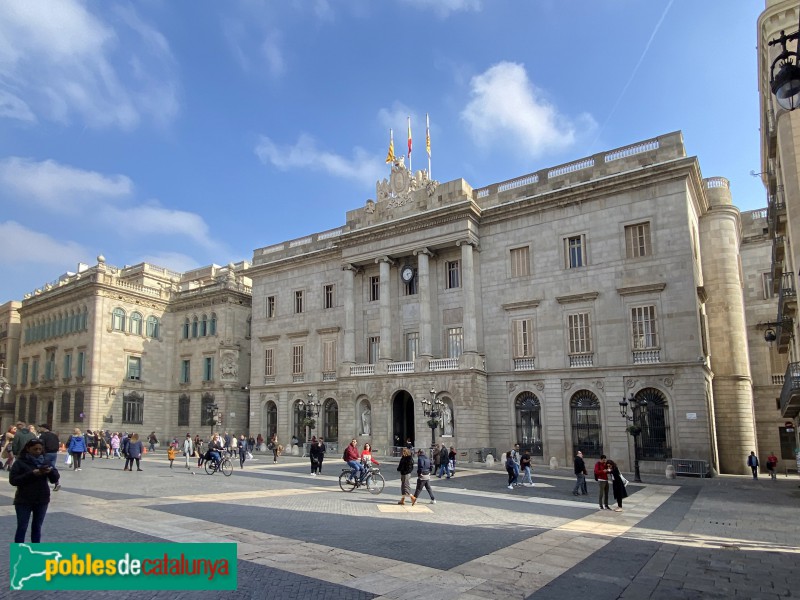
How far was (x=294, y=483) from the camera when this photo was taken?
2298cm

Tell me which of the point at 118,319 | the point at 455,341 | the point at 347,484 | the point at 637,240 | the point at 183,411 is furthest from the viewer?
the point at 183,411

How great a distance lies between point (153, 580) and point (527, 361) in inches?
1192

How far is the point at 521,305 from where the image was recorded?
35719 mm

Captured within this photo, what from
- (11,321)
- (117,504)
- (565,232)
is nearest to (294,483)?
(117,504)

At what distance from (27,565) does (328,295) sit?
38.4 metres

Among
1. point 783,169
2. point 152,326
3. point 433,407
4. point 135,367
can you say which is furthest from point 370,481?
point 152,326

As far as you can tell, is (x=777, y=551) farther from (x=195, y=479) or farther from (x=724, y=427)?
(x=724, y=427)

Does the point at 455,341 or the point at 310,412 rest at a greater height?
the point at 455,341

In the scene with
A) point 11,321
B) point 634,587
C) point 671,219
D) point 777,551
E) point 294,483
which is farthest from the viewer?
point 11,321

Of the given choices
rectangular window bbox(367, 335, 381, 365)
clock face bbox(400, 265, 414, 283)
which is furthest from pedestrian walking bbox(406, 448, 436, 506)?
rectangular window bbox(367, 335, 381, 365)

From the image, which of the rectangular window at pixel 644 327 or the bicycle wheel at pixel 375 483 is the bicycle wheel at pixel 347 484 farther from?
the rectangular window at pixel 644 327

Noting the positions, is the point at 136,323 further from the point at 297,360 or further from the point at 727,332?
the point at 727,332

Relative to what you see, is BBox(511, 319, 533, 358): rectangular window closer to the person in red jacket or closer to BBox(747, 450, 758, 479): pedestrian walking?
BBox(747, 450, 758, 479): pedestrian walking

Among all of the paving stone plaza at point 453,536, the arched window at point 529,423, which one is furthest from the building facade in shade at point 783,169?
the arched window at point 529,423
